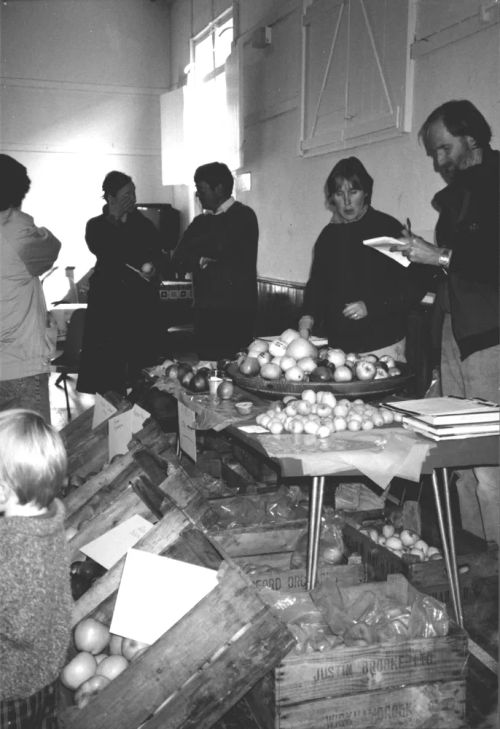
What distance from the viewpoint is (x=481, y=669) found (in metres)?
2.22

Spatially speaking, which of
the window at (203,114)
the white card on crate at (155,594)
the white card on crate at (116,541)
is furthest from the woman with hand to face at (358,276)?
the window at (203,114)

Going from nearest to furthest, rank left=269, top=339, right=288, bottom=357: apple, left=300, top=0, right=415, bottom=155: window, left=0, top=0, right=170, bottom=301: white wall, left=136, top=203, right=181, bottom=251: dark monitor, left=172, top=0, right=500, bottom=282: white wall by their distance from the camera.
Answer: left=269, top=339, right=288, bottom=357: apple
left=172, top=0, right=500, bottom=282: white wall
left=300, top=0, right=415, bottom=155: window
left=136, top=203, right=181, bottom=251: dark monitor
left=0, top=0, right=170, bottom=301: white wall

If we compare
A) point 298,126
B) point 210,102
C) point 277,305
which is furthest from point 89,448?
point 210,102

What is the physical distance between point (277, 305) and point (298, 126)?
1.50 meters

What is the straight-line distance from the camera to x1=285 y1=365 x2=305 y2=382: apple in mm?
2383

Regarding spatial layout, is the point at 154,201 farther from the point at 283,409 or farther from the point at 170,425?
the point at 283,409

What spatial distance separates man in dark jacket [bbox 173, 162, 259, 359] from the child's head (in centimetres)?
260

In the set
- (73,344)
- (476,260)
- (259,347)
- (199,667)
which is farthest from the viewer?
(73,344)

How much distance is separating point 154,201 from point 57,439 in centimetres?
881

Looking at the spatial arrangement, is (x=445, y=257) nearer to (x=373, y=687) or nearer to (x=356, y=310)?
(x=356, y=310)

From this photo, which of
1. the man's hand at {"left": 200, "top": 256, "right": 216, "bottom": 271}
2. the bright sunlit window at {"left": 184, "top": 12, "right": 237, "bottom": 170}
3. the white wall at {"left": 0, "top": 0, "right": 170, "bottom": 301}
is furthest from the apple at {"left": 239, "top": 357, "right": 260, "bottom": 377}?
the white wall at {"left": 0, "top": 0, "right": 170, "bottom": 301}

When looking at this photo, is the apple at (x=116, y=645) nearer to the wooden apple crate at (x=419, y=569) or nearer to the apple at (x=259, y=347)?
the wooden apple crate at (x=419, y=569)

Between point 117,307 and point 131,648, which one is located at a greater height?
point 117,307

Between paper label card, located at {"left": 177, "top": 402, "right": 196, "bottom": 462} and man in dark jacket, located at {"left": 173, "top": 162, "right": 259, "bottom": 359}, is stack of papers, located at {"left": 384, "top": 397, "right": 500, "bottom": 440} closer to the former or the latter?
paper label card, located at {"left": 177, "top": 402, "right": 196, "bottom": 462}
